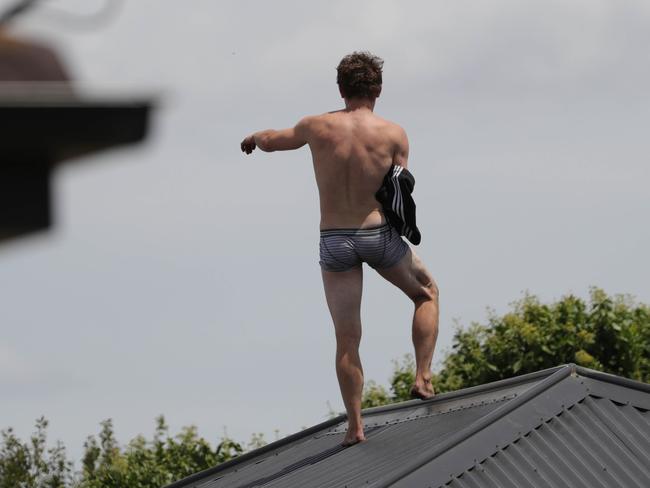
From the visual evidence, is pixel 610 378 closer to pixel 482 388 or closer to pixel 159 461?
pixel 482 388

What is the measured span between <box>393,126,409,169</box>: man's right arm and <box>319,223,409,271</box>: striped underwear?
15.6 inches

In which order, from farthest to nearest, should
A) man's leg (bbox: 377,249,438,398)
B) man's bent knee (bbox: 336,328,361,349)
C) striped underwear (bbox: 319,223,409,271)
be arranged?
man's leg (bbox: 377,249,438,398), man's bent knee (bbox: 336,328,361,349), striped underwear (bbox: 319,223,409,271)

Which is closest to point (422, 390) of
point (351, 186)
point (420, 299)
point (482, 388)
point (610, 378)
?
point (482, 388)

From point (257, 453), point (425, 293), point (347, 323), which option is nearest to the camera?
point (347, 323)

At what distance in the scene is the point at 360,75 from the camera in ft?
26.7

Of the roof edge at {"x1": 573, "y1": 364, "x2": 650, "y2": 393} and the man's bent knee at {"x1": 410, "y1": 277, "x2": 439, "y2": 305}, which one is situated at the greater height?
the man's bent knee at {"x1": 410, "y1": 277, "x2": 439, "y2": 305}

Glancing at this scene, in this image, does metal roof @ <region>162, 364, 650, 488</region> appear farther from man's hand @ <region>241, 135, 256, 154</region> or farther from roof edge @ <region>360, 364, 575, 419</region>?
man's hand @ <region>241, 135, 256, 154</region>

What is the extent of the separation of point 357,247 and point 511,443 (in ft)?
5.00

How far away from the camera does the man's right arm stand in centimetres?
818

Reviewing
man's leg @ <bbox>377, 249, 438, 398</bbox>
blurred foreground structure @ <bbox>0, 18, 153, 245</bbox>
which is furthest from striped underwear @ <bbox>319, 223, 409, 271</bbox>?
blurred foreground structure @ <bbox>0, 18, 153, 245</bbox>

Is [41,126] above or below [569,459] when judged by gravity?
below

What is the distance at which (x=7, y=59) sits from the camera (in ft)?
6.21

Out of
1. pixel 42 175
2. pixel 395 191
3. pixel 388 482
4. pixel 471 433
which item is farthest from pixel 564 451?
pixel 42 175

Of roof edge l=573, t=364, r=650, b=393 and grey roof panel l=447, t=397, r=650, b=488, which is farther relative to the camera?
roof edge l=573, t=364, r=650, b=393
